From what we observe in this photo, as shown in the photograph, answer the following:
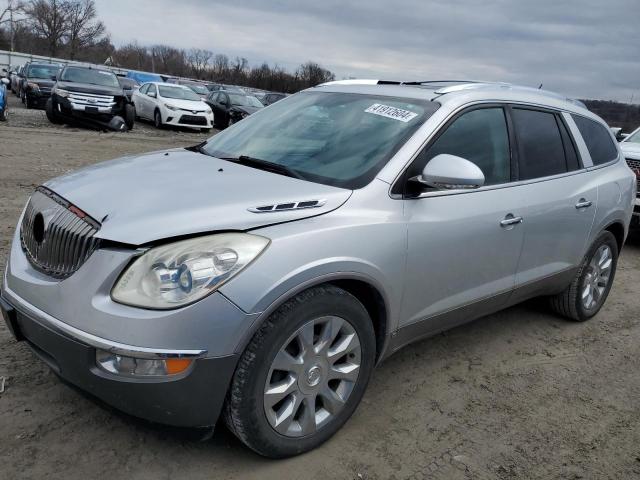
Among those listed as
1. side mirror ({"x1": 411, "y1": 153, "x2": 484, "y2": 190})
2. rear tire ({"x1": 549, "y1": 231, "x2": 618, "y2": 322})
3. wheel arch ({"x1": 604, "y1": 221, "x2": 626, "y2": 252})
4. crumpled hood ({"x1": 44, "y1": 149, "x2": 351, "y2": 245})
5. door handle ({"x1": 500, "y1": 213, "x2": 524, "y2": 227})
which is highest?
side mirror ({"x1": 411, "y1": 153, "x2": 484, "y2": 190})

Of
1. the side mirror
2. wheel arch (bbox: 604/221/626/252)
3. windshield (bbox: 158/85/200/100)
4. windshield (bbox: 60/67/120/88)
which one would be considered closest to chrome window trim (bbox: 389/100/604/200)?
the side mirror

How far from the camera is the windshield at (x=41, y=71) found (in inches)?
819

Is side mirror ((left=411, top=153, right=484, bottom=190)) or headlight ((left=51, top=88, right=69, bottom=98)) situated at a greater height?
side mirror ((left=411, top=153, right=484, bottom=190))

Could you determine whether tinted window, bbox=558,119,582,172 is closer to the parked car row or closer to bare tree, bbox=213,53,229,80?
the parked car row

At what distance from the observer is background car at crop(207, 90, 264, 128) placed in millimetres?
21375

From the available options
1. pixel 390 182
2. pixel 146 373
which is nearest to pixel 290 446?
Result: pixel 146 373

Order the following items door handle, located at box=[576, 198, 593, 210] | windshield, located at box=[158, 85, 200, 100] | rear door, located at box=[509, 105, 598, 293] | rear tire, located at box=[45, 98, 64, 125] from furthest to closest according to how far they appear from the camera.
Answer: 1. windshield, located at box=[158, 85, 200, 100]
2. rear tire, located at box=[45, 98, 64, 125]
3. door handle, located at box=[576, 198, 593, 210]
4. rear door, located at box=[509, 105, 598, 293]

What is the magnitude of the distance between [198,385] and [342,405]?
837 mm

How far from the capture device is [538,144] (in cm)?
390

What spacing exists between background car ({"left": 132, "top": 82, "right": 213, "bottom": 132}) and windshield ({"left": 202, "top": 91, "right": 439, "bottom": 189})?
1536 cm

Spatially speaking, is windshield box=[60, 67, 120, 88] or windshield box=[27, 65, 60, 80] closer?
windshield box=[60, 67, 120, 88]

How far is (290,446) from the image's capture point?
2.62m

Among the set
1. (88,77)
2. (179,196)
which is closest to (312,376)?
(179,196)

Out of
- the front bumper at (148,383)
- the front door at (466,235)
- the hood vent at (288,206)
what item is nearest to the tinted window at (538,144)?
the front door at (466,235)
